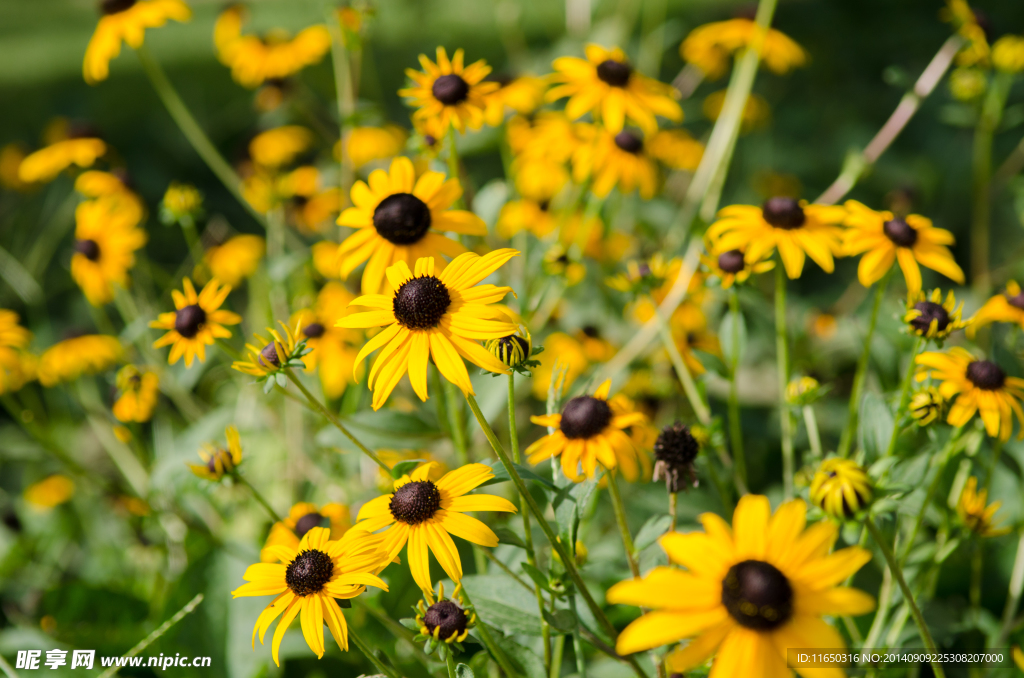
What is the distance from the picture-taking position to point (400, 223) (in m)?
1.00

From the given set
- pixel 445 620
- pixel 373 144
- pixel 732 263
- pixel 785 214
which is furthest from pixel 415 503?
pixel 373 144

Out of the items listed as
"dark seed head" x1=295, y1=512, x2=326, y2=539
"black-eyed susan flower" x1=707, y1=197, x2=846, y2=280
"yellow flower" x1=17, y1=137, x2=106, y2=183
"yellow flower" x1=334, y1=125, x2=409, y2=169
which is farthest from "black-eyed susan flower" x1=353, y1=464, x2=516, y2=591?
"yellow flower" x1=17, y1=137, x2=106, y2=183

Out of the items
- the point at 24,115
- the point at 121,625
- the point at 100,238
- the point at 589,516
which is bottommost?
the point at 121,625

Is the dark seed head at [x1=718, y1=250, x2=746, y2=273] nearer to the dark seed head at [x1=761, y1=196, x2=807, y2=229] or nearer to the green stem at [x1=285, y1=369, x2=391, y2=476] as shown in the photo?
the dark seed head at [x1=761, y1=196, x2=807, y2=229]

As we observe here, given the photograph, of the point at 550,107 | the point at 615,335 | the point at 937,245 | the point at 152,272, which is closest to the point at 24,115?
the point at 152,272

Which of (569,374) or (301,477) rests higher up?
(569,374)

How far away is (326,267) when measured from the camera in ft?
5.20

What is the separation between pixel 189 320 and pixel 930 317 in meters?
1.08

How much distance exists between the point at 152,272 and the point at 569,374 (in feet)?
4.14

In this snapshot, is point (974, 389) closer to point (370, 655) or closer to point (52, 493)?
point (370, 655)

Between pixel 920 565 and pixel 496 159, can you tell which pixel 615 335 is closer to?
pixel 920 565

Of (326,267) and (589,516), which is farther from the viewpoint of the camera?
(326,267)

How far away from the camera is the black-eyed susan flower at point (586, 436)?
86 centimetres

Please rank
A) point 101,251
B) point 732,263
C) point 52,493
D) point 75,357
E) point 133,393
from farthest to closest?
point 52,493 → point 75,357 → point 101,251 → point 133,393 → point 732,263
